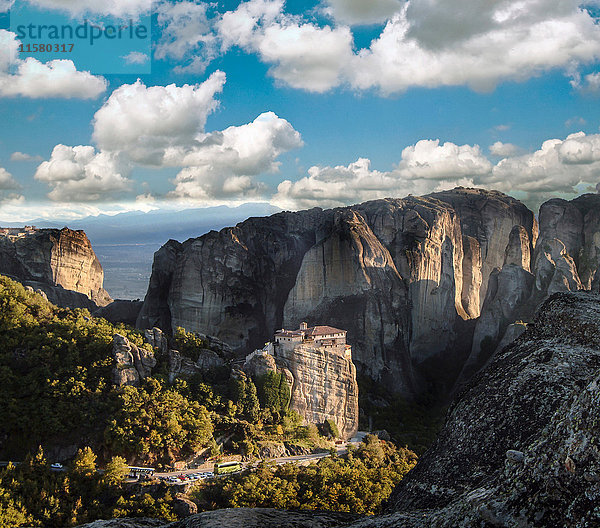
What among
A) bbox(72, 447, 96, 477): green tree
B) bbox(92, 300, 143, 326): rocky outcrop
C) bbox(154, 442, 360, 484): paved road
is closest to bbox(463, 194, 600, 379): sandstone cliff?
bbox(154, 442, 360, 484): paved road

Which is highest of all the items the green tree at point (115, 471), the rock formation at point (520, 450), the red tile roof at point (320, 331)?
the rock formation at point (520, 450)

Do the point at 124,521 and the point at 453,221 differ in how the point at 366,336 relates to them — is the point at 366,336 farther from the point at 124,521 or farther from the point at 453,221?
the point at 124,521

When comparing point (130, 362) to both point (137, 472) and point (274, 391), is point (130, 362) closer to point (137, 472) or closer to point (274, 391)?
point (137, 472)

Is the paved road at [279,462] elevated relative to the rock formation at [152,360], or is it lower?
lower

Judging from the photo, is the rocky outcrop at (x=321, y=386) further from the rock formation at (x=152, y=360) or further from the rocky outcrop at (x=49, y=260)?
the rocky outcrop at (x=49, y=260)

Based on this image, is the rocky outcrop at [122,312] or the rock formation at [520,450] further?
the rocky outcrop at [122,312]

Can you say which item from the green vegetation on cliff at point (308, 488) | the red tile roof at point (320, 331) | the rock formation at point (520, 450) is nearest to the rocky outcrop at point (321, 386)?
the green vegetation on cliff at point (308, 488)

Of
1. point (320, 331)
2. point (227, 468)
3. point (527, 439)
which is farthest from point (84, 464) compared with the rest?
point (320, 331)
